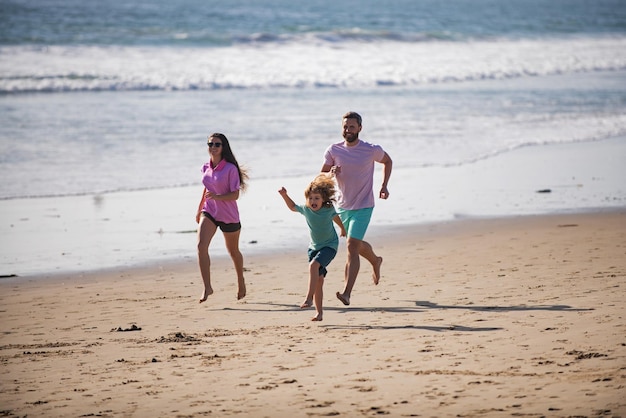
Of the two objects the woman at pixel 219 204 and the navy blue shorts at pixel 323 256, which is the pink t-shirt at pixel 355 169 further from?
the woman at pixel 219 204

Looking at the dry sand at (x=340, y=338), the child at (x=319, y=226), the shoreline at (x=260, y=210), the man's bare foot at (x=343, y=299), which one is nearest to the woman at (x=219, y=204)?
the dry sand at (x=340, y=338)

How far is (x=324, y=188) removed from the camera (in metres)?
7.45

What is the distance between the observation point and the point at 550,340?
6.36m

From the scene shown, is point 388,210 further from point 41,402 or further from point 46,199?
point 41,402

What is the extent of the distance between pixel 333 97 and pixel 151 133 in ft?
28.3

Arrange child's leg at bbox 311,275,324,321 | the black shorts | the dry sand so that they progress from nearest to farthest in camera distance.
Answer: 1. the dry sand
2. child's leg at bbox 311,275,324,321
3. the black shorts

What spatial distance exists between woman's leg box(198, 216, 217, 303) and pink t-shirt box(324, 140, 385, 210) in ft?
4.00

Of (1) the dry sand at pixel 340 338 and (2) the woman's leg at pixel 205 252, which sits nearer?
(1) the dry sand at pixel 340 338

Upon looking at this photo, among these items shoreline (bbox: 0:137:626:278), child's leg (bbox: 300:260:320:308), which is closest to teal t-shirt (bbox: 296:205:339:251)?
child's leg (bbox: 300:260:320:308)

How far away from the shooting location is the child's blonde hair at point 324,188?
7.41 metres

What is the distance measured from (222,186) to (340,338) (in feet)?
7.03

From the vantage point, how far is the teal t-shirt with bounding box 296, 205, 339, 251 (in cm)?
751

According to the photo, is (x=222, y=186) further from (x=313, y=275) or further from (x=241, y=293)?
(x=313, y=275)

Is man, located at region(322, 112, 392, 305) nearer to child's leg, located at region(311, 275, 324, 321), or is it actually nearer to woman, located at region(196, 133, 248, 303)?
child's leg, located at region(311, 275, 324, 321)
